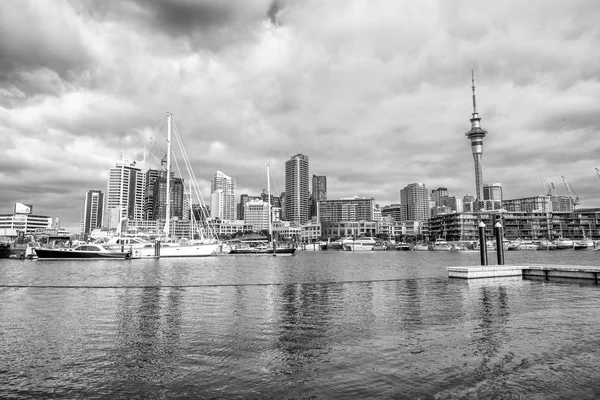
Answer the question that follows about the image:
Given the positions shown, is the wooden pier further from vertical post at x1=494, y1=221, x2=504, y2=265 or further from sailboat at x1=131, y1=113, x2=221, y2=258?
sailboat at x1=131, y1=113, x2=221, y2=258

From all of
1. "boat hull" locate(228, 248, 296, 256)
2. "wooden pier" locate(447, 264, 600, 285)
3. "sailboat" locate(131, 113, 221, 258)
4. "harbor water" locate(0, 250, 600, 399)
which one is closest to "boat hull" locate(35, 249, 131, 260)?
"sailboat" locate(131, 113, 221, 258)

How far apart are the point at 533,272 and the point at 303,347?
3582cm

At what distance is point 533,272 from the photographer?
4256 centimetres

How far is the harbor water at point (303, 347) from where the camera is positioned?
11.6 m

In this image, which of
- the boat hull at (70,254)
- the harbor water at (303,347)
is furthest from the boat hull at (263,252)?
the harbor water at (303,347)

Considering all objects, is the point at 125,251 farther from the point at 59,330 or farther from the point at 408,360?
the point at 408,360

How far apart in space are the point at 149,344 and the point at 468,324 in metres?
14.7

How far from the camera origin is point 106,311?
2467 cm

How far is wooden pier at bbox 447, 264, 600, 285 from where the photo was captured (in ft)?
127

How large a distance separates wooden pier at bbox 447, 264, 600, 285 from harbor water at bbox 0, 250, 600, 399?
11140mm

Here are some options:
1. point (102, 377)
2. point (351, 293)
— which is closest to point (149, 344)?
point (102, 377)

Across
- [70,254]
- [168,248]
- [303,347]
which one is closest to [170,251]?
[168,248]

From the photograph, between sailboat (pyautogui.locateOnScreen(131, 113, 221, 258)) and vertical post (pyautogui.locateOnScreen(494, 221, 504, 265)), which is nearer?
vertical post (pyautogui.locateOnScreen(494, 221, 504, 265))

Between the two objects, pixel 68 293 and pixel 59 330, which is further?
pixel 68 293
